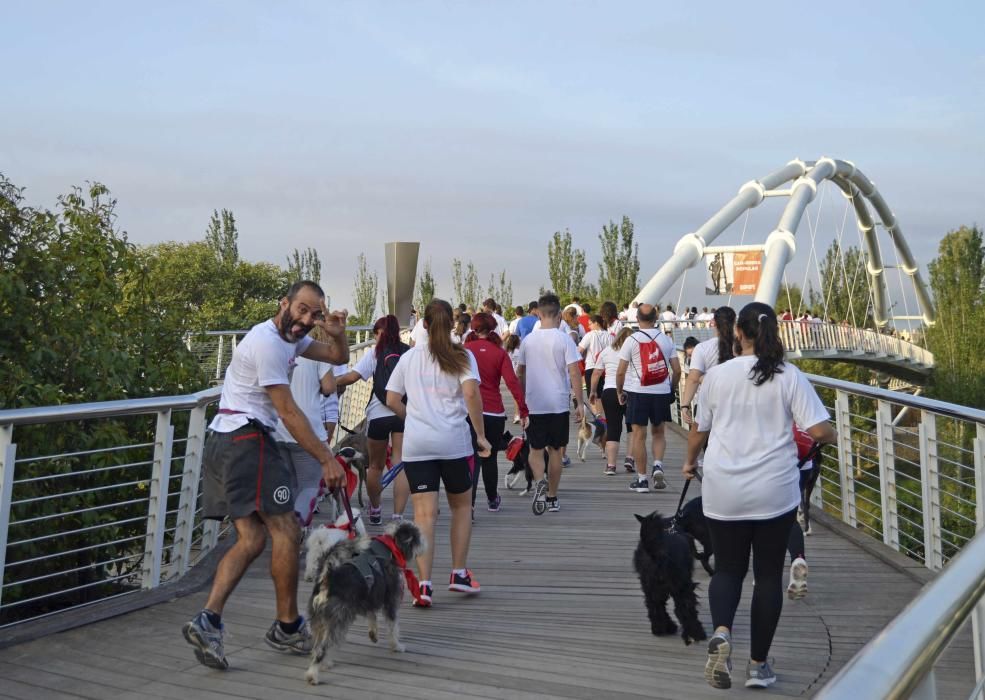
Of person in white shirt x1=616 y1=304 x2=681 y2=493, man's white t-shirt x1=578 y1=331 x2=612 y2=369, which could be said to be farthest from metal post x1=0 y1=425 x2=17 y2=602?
man's white t-shirt x1=578 y1=331 x2=612 y2=369

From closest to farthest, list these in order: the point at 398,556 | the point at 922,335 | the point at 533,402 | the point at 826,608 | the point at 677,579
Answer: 1. the point at 398,556
2. the point at 677,579
3. the point at 826,608
4. the point at 533,402
5. the point at 922,335

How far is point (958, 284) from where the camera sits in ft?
219

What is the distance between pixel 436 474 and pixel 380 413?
251 cm

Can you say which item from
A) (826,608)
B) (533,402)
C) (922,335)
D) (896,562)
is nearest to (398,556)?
(826,608)

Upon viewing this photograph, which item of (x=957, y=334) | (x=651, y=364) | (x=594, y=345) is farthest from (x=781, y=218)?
(x=651, y=364)

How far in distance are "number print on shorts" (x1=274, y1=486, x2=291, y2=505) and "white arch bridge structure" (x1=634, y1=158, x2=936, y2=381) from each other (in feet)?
140

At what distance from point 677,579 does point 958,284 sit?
66855 millimetres

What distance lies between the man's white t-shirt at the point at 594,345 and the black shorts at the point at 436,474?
27.8ft

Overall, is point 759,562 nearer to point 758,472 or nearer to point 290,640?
point 758,472

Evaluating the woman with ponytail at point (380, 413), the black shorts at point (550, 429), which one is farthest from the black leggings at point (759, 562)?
the black shorts at point (550, 429)

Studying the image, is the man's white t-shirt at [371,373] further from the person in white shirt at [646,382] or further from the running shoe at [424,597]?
the person in white shirt at [646,382]

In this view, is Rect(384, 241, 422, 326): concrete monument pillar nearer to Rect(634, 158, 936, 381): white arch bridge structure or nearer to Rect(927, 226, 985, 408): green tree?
Rect(634, 158, 936, 381): white arch bridge structure

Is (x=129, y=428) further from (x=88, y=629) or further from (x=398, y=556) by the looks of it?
(x=398, y=556)

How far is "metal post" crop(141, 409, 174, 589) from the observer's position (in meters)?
6.64
